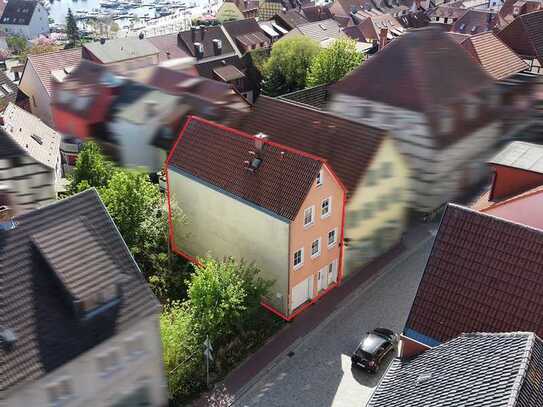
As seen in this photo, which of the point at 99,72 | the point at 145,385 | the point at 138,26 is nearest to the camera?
the point at 99,72

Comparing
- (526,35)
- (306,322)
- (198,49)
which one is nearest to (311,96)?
(526,35)

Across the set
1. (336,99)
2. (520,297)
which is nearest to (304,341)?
(520,297)

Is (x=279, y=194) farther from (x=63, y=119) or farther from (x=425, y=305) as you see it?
(x=63, y=119)

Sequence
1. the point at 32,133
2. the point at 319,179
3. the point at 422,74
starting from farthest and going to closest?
1. the point at 32,133
2. the point at 319,179
3. the point at 422,74

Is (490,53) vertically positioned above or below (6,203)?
below

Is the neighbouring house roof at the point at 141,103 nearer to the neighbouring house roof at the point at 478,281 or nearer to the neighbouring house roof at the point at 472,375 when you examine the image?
the neighbouring house roof at the point at 472,375

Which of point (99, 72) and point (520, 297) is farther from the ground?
point (99, 72)

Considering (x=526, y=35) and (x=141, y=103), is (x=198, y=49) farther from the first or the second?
(x=141, y=103)

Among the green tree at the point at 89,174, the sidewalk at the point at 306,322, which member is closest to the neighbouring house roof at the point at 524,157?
the sidewalk at the point at 306,322
